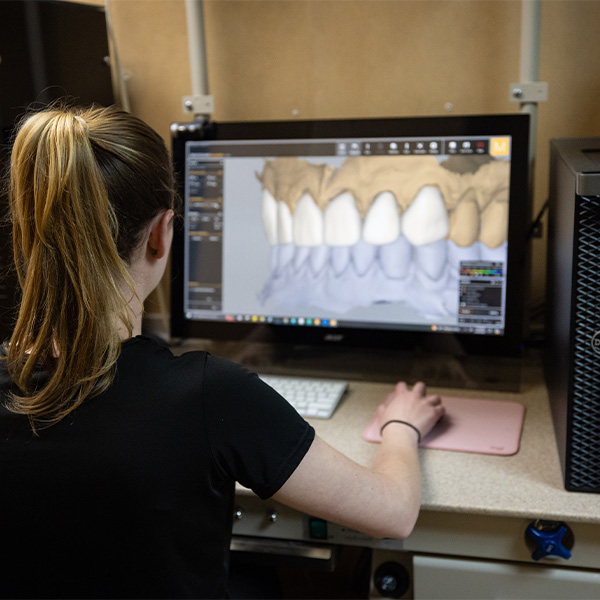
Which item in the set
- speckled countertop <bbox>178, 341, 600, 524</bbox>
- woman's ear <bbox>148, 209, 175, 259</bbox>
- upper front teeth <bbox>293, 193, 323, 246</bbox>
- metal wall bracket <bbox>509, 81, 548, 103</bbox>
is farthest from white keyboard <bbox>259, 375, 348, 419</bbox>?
metal wall bracket <bbox>509, 81, 548, 103</bbox>

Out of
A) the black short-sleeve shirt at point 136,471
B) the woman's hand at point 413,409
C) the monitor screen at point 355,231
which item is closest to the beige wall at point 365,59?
the monitor screen at point 355,231

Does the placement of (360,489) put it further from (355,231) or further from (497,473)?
(355,231)

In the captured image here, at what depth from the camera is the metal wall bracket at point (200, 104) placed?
1.41m

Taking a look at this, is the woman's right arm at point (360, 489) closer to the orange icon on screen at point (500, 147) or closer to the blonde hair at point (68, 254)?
the blonde hair at point (68, 254)

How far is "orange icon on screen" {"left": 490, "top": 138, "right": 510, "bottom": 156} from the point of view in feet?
3.76

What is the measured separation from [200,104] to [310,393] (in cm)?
66

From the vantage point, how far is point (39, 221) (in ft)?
2.32

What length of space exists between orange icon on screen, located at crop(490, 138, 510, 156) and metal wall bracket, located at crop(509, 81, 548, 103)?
0.55 ft

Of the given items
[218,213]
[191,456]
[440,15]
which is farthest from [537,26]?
[191,456]

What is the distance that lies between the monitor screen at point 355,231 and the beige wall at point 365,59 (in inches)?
→ 8.3

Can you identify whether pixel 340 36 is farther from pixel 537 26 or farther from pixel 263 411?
pixel 263 411

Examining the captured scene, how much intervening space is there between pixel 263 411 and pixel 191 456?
88 mm

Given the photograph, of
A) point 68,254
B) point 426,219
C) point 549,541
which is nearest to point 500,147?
point 426,219

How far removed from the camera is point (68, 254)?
2.33 ft
